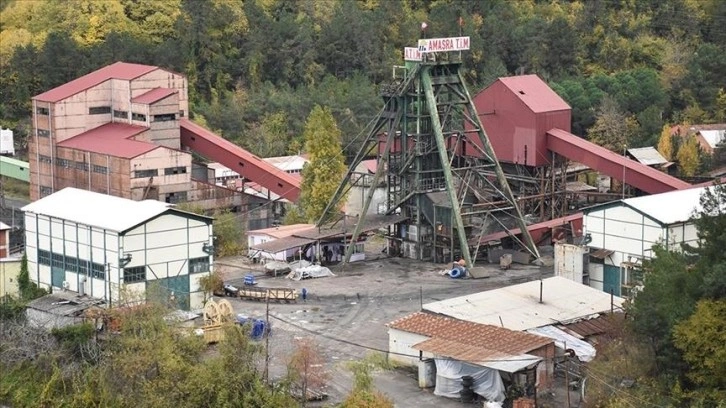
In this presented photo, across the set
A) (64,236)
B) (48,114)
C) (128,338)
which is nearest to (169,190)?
(48,114)

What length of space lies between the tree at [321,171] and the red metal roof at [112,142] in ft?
16.9

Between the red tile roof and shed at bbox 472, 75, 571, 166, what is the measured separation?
49.7ft

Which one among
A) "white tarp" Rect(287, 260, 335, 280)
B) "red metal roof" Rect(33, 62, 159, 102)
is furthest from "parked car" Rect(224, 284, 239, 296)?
"red metal roof" Rect(33, 62, 159, 102)

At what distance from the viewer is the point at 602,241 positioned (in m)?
42.1

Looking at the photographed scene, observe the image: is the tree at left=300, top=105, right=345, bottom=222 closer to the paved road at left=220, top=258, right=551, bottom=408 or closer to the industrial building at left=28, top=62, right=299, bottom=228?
the industrial building at left=28, top=62, right=299, bottom=228

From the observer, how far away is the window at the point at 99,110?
5372 cm

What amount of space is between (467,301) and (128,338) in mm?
8239

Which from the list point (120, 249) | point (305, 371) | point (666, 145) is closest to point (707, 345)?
point (305, 371)

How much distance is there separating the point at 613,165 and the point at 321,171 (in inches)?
368

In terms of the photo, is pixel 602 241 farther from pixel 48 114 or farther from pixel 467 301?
pixel 48 114

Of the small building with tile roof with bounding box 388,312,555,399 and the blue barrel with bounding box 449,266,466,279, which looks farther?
the blue barrel with bounding box 449,266,466,279

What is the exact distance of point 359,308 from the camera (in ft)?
135

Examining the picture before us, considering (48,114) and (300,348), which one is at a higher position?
Answer: (48,114)

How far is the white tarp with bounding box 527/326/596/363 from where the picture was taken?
35062 millimetres
